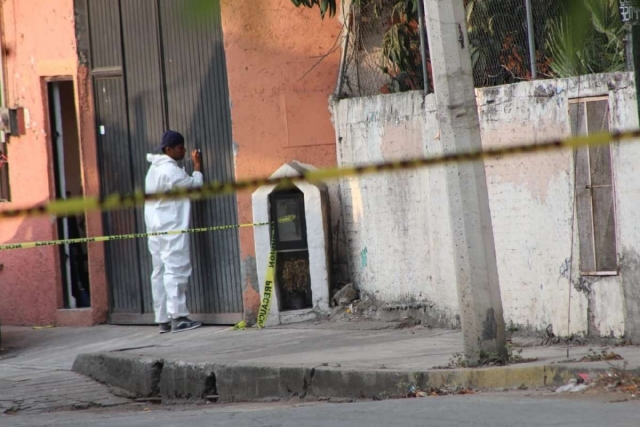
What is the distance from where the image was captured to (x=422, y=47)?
8.77m

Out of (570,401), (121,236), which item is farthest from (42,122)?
(570,401)

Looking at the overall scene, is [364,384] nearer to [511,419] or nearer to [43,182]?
[511,419]

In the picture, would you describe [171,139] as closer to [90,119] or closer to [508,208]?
[90,119]

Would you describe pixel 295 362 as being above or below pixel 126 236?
below

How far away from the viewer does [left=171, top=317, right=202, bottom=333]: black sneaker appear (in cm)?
980

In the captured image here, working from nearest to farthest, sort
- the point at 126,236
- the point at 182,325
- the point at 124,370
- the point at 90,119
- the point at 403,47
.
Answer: the point at 124,370
the point at 403,47
the point at 182,325
the point at 126,236
the point at 90,119

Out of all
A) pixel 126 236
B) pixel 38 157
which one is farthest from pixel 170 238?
pixel 38 157

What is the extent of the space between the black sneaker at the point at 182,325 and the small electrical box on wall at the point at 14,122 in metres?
2.92

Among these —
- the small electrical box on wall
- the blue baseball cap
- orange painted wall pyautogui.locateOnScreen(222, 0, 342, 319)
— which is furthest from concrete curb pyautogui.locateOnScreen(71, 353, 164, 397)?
the small electrical box on wall

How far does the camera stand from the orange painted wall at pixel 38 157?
10.7 m

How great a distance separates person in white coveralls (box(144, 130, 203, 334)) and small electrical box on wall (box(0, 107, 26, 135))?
1.98 m

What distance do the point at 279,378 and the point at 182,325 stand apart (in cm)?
313

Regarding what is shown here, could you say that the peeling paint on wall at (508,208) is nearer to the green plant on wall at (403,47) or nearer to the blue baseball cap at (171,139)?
the green plant on wall at (403,47)

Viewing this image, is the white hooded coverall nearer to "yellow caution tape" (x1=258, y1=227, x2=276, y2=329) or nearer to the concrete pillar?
"yellow caution tape" (x1=258, y1=227, x2=276, y2=329)
